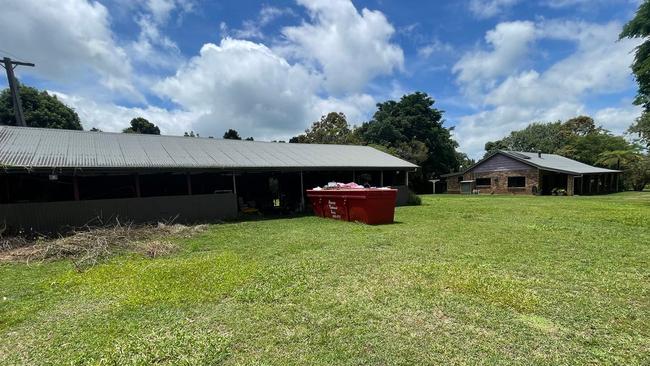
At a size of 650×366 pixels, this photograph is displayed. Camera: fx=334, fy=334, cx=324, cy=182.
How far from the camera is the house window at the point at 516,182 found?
91.8ft

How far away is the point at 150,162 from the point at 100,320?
8.52 m

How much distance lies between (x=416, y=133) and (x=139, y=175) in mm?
29159

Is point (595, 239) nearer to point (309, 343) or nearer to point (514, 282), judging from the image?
point (514, 282)

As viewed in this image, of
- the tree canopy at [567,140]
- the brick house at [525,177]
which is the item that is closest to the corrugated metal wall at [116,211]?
the brick house at [525,177]

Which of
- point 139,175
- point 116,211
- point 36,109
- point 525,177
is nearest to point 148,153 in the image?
point 139,175

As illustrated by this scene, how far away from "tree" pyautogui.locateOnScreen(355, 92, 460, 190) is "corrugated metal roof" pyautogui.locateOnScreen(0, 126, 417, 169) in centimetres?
1728

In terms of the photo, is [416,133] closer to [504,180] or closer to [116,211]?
[504,180]

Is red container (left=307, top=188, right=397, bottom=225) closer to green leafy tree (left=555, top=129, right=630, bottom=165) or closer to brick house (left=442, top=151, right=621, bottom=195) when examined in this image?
brick house (left=442, top=151, right=621, bottom=195)

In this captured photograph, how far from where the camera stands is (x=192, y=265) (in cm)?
612

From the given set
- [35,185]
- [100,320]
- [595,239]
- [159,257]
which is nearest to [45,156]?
[35,185]

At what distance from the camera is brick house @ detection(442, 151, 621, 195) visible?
26.8 meters

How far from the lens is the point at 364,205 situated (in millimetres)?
10688

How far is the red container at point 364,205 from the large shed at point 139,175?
269 cm

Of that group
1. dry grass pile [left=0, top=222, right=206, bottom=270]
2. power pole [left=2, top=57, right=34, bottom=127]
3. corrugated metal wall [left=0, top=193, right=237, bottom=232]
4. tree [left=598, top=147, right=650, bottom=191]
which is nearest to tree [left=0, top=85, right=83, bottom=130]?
power pole [left=2, top=57, right=34, bottom=127]
